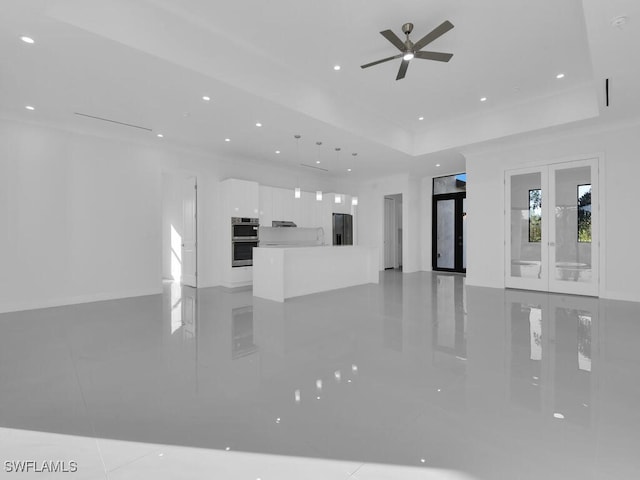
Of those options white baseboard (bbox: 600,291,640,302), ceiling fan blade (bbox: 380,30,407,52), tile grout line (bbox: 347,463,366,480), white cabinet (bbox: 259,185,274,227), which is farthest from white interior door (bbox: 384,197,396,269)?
tile grout line (bbox: 347,463,366,480)

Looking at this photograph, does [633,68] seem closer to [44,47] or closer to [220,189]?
[44,47]

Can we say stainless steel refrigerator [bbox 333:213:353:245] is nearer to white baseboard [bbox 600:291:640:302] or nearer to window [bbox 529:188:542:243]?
window [bbox 529:188:542:243]

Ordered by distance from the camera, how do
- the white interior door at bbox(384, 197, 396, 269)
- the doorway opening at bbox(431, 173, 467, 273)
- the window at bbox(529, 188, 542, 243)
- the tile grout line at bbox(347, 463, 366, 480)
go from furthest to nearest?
the white interior door at bbox(384, 197, 396, 269) < the doorway opening at bbox(431, 173, 467, 273) < the window at bbox(529, 188, 542, 243) < the tile grout line at bbox(347, 463, 366, 480)

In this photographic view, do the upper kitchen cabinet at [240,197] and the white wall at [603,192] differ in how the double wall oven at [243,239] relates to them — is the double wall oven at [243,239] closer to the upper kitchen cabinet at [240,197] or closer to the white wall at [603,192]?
the upper kitchen cabinet at [240,197]

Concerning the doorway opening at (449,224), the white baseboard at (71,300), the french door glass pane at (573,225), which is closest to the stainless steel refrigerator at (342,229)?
the doorway opening at (449,224)

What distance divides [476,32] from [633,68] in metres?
1.92

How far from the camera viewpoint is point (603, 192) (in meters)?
5.80

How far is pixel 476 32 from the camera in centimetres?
383

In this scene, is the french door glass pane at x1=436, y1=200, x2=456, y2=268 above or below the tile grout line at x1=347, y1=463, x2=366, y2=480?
above

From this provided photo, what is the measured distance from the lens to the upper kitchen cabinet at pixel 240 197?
716cm

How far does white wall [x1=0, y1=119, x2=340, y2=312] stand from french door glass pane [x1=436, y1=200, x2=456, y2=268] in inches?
274

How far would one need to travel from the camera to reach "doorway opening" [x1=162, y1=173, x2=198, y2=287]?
718cm

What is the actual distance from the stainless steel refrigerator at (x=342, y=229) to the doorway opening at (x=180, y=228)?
4044 mm

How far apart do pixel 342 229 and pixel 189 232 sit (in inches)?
174
